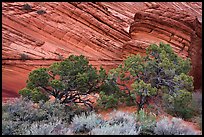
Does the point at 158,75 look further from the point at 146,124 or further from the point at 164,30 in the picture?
the point at 164,30

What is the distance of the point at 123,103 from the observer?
8656mm

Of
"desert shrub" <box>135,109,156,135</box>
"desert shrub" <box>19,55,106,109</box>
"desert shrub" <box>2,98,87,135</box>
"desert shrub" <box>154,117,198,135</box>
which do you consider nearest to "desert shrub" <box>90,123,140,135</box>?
"desert shrub" <box>135,109,156,135</box>

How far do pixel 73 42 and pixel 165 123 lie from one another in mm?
5678

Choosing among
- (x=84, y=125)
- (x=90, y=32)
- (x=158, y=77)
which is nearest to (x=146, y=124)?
(x=84, y=125)

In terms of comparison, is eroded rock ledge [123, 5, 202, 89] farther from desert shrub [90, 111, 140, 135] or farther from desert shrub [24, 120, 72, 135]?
desert shrub [24, 120, 72, 135]

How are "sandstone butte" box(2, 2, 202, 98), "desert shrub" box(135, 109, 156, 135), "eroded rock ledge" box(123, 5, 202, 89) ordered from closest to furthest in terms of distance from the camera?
"desert shrub" box(135, 109, 156, 135), "sandstone butte" box(2, 2, 202, 98), "eroded rock ledge" box(123, 5, 202, 89)

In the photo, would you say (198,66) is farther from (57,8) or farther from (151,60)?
(57,8)

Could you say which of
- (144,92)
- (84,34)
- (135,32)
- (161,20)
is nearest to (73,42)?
(84,34)

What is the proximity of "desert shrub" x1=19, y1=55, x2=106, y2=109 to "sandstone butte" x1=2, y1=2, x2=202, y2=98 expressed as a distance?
2.15m

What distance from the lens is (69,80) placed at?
27.9ft

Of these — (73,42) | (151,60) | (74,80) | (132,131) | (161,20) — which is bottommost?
(132,131)

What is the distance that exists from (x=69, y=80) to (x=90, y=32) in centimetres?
347

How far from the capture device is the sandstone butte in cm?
1057

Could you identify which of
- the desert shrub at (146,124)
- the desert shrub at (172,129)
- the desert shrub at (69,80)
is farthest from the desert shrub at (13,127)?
the desert shrub at (172,129)
